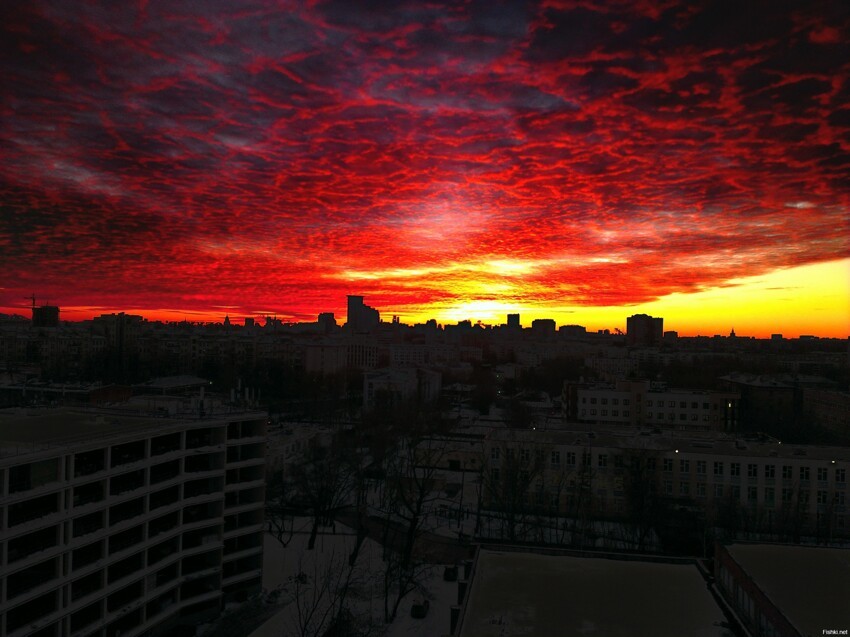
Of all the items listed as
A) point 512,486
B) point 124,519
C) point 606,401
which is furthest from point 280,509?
point 606,401

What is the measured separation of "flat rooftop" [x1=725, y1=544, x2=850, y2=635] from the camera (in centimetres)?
526

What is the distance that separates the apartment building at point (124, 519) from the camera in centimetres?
680

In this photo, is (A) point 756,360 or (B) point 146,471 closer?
(B) point 146,471

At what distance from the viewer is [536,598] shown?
6.26 meters

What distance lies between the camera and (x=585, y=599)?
20.6ft

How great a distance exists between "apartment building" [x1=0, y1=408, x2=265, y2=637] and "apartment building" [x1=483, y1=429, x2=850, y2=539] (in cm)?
539

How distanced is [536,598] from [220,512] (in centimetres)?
540

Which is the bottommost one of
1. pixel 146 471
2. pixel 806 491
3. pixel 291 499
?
pixel 291 499

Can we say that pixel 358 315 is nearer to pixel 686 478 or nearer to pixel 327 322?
pixel 327 322

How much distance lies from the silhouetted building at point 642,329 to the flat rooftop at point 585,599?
79.5m

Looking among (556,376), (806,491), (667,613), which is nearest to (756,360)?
(556,376)

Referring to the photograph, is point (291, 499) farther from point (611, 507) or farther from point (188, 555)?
point (611, 507)

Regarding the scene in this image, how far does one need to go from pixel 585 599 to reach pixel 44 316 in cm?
6296

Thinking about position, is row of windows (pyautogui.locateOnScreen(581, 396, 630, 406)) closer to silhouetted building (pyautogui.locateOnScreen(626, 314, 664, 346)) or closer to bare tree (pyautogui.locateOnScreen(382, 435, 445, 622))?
bare tree (pyautogui.locateOnScreen(382, 435, 445, 622))
